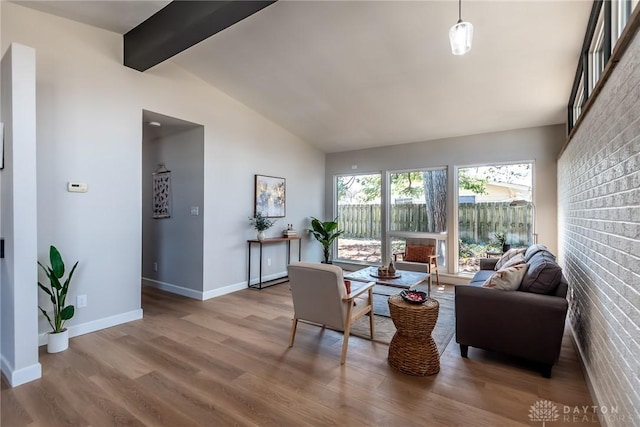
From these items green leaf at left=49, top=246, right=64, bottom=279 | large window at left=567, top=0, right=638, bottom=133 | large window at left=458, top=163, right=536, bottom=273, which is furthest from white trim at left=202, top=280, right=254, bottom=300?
large window at left=567, top=0, right=638, bottom=133

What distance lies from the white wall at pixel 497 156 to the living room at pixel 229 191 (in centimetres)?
2

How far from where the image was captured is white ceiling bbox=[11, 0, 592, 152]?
108 inches

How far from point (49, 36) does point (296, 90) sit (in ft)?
8.63

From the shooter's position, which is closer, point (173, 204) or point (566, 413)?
point (566, 413)

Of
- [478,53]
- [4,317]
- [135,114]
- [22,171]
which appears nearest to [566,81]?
[478,53]

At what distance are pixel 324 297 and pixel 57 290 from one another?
95.7 inches

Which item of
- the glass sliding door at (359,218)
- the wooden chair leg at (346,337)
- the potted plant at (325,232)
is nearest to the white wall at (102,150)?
the potted plant at (325,232)

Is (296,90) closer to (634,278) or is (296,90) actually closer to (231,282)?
(231,282)

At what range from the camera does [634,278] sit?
4.48ft

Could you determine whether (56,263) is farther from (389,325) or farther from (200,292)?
(389,325)

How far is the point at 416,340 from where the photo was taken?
7.75 ft

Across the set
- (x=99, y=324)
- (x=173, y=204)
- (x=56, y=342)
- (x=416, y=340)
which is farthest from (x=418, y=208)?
(x=56, y=342)

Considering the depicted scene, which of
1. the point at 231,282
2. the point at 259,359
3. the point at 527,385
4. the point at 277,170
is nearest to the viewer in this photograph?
the point at 527,385

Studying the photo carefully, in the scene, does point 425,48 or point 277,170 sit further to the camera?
point 277,170
